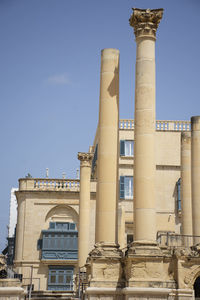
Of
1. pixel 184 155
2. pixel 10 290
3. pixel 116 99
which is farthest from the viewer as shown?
pixel 184 155

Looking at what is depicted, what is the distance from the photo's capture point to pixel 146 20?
77.3 feet

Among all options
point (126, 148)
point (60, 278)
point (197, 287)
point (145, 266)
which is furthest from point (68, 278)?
point (145, 266)

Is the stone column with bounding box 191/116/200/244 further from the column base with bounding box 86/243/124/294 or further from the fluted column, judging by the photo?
the column base with bounding box 86/243/124/294

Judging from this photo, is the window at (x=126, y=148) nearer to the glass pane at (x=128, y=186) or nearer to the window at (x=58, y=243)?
the glass pane at (x=128, y=186)


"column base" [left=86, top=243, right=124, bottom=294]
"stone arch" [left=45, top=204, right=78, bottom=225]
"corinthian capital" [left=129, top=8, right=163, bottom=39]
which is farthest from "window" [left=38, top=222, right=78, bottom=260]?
"corinthian capital" [left=129, top=8, right=163, bottom=39]

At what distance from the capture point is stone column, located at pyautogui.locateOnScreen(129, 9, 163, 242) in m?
21.3

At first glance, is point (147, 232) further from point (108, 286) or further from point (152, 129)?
point (152, 129)

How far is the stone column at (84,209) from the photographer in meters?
37.2

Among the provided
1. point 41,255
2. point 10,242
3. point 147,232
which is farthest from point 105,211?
point 10,242

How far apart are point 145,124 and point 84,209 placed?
56.3ft

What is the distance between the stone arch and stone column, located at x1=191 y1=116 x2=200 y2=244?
22.3 metres

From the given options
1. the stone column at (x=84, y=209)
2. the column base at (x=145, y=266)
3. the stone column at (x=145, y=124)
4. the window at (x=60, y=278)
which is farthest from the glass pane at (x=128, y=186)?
the column base at (x=145, y=266)

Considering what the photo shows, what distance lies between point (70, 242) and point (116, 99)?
90.7 feet

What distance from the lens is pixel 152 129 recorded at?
22.3m
